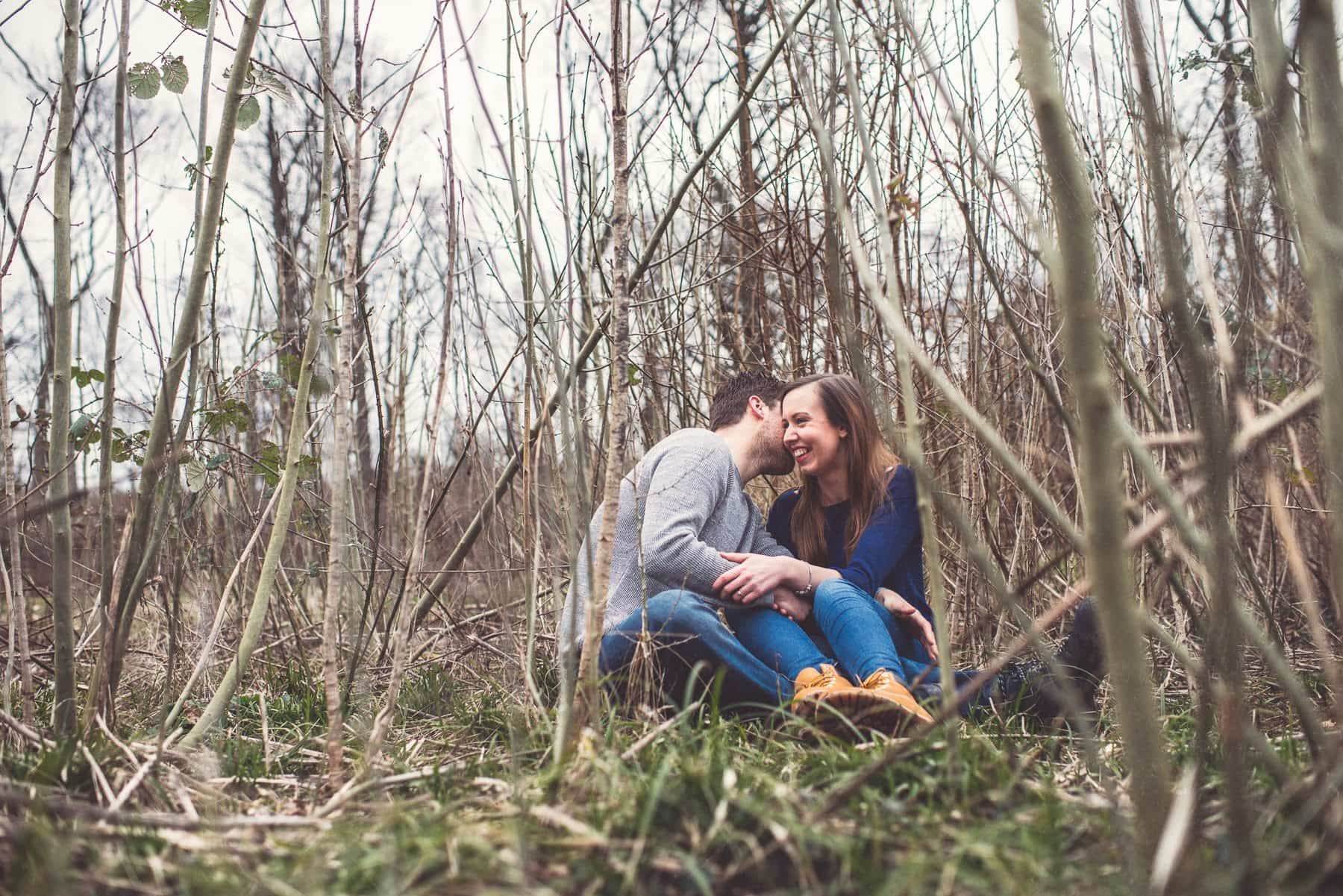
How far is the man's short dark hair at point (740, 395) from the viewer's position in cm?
280

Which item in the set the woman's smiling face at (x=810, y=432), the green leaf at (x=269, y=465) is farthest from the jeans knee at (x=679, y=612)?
the green leaf at (x=269, y=465)

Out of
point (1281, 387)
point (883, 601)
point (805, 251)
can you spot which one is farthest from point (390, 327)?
point (1281, 387)

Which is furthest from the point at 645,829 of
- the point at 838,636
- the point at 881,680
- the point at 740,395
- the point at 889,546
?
the point at 740,395

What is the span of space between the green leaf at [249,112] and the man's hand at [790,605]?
62.0 inches

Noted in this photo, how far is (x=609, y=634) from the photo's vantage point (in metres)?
2.17

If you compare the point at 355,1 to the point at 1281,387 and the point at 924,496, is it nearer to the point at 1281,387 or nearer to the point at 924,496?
the point at 924,496

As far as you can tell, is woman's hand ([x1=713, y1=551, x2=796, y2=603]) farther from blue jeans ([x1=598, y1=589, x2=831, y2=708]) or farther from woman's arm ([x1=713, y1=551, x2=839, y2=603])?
blue jeans ([x1=598, y1=589, x2=831, y2=708])

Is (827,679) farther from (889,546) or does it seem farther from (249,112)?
(249,112)

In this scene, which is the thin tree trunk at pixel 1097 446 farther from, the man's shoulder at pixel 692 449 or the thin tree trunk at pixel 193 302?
the man's shoulder at pixel 692 449

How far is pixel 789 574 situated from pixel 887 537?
0.32 meters

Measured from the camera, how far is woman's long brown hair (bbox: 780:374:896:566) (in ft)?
8.67

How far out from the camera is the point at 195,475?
2150mm

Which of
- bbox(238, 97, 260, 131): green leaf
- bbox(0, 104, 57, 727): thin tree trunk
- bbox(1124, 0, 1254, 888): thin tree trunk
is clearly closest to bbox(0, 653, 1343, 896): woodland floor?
bbox(1124, 0, 1254, 888): thin tree trunk

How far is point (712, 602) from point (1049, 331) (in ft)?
4.17
